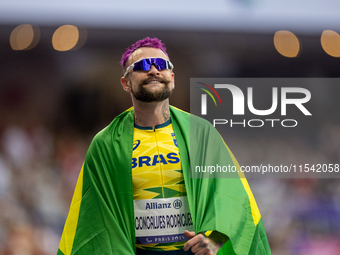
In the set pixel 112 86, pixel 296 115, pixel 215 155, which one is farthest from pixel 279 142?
pixel 215 155

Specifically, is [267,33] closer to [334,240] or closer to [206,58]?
[206,58]

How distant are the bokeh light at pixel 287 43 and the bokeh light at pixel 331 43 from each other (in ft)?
0.97

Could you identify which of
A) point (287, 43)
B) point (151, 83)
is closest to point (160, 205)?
point (151, 83)

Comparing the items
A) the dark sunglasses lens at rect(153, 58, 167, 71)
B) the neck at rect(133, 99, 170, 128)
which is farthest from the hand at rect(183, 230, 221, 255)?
→ the dark sunglasses lens at rect(153, 58, 167, 71)

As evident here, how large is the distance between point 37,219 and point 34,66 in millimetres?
1645

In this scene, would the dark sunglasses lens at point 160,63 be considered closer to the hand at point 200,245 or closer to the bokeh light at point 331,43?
the hand at point 200,245

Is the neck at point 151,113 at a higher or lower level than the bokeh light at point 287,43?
lower

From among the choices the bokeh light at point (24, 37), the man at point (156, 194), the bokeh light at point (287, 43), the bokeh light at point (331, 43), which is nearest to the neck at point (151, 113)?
the man at point (156, 194)

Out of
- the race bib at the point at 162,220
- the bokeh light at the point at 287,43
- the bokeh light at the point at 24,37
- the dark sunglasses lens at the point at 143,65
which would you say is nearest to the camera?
the race bib at the point at 162,220

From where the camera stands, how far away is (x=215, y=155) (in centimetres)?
168

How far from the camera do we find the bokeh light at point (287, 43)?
3.91 metres

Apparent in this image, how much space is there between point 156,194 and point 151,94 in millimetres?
460

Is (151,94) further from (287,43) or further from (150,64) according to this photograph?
(287,43)

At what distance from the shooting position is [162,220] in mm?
1565
